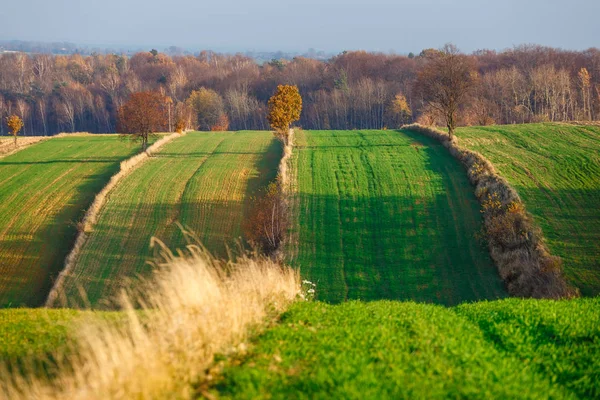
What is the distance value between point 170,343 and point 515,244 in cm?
2075

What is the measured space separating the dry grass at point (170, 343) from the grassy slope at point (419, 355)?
1.46 ft

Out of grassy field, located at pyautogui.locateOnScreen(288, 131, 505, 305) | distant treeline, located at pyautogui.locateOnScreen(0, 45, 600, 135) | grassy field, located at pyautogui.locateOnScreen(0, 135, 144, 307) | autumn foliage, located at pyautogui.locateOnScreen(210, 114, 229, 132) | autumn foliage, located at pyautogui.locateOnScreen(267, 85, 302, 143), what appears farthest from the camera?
autumn foliage, located at pyautogui.locateOnScreen(210, 114, 229, 132)

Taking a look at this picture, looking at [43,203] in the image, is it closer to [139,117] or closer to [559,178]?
[139,117]

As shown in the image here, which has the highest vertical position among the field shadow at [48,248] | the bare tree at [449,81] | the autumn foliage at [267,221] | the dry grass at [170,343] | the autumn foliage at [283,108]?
the bare tree at [449,81]

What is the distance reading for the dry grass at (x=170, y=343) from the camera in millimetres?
6859

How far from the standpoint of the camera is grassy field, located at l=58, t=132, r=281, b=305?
28062 mm

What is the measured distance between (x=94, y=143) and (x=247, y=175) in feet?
86.0

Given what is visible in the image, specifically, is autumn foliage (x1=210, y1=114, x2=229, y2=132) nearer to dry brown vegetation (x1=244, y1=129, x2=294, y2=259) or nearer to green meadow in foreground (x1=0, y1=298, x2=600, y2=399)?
dry brown vegetation (x1=244, y1=129, x2=294, y2=259)

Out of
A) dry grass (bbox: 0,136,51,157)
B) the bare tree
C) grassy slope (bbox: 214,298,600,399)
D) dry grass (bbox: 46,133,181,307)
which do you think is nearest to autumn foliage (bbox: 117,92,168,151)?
dry grass (bbox: 46,133,181,307)

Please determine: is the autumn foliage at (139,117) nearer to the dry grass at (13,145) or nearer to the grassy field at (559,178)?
the dry grass at (13,145)

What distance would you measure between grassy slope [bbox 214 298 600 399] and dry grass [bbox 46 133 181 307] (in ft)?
63.9

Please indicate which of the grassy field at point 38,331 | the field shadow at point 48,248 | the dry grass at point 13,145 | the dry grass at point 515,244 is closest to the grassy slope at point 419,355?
the grassy field at point 38,331

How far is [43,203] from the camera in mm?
37688

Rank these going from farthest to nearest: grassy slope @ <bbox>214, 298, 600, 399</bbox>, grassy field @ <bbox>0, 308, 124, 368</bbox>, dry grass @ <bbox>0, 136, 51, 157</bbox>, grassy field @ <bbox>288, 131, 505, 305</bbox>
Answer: dry grass @ <bbox>0, 136, 51, 157</bbox> < grassy field @ <bbox>288, 131, 505, 305</bbox> < grassy field @ <bbox>0, 308, 124, 368</bbox> < grassy slope @ <bbox>214, 298, 600, 399</bbox>
